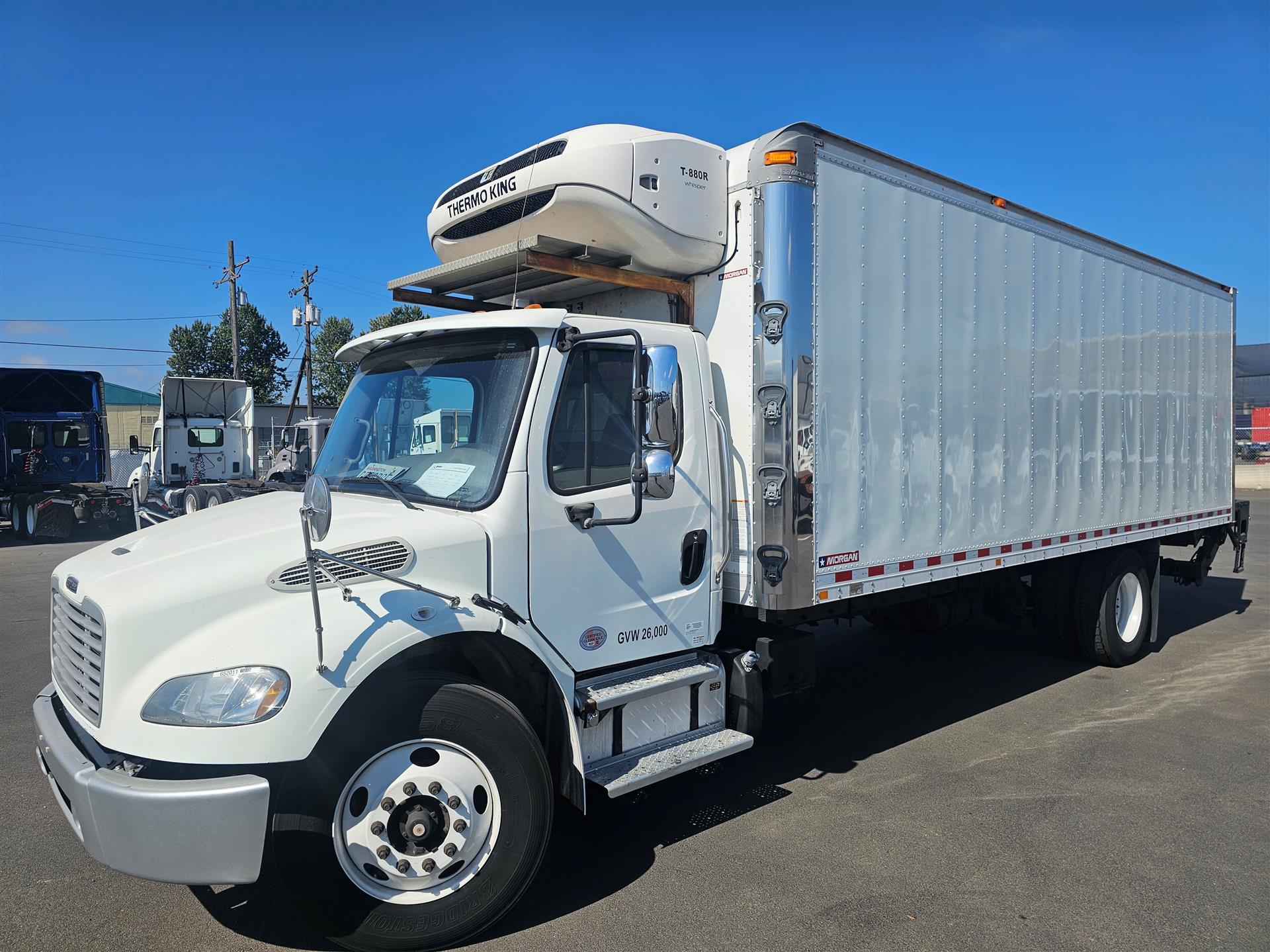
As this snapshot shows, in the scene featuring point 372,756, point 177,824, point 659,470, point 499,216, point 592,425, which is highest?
point 499,216

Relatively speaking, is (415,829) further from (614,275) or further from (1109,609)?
(1109,609)

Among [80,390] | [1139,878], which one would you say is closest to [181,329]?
[80,390]

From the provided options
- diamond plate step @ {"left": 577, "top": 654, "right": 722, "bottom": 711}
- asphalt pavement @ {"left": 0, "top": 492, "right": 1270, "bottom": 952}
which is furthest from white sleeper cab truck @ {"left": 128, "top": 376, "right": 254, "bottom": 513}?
diamond plate step @ {"left": 577, "top": 654, "right": 722, "bottom": 711}

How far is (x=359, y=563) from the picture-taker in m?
3.43

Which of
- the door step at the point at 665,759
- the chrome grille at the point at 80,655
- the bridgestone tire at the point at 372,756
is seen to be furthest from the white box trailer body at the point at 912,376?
the chrome grille at the point at 80,655

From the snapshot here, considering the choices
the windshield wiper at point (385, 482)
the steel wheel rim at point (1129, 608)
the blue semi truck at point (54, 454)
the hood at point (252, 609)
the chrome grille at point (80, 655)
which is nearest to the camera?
the hood at point (252, 609)

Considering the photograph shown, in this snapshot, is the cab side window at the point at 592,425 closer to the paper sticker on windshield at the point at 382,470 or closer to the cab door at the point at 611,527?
the cab door at the point at 611,527

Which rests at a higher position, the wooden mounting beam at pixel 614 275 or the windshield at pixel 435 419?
the wooden mounting beam at pixel 614 275

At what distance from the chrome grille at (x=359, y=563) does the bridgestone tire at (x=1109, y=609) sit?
6.32 m

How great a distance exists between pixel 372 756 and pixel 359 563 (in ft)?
2.34

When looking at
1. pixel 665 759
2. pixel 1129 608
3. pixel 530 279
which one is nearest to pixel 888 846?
pixel 665 759

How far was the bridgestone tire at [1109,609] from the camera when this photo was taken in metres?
7.64

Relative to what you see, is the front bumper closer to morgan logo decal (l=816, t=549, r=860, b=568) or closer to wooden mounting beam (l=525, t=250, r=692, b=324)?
wooden mounting beam (l=525, t=250, r=692, b=324)

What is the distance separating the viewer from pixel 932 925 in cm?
370
